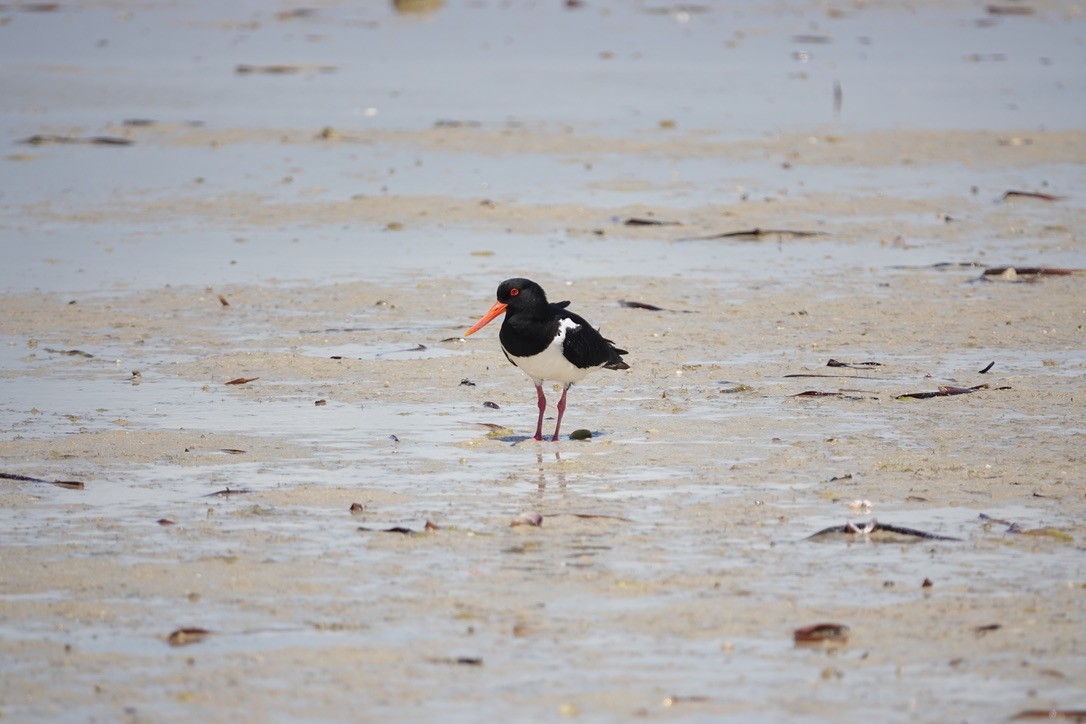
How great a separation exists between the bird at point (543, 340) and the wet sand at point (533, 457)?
0.36 meters

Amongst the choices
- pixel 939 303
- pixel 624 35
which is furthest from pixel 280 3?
pixel 939 303

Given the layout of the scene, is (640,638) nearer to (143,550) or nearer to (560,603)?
(560,603)

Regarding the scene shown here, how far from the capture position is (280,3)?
39.7m

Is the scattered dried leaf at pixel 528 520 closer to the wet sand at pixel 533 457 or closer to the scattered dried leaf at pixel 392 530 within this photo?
the wet sand at pixel 533 457

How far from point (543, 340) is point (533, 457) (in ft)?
2.74

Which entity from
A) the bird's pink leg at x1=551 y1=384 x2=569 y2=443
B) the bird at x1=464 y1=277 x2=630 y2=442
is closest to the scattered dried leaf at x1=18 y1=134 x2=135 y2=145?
the bird at x1=464 y1=277 x2=630 y2=442

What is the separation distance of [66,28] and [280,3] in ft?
24.7

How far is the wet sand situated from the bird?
1.18 ft

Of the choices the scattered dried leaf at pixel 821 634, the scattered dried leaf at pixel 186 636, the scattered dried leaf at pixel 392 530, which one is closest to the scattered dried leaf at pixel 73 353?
the scattered dried leaf at pixel 392 530

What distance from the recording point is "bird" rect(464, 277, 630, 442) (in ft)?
29.4

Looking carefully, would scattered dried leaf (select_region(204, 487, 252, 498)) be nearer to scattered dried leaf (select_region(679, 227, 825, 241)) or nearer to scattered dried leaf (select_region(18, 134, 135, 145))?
scattered dried leaf (select_region(679, 227, 825, 241))

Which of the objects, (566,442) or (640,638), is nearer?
(640,638)

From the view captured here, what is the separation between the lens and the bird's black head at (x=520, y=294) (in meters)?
9.15

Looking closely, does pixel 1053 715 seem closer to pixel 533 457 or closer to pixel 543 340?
pixel 533 457
